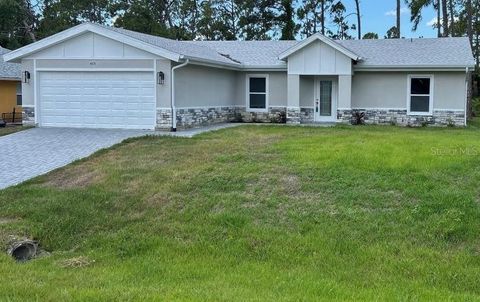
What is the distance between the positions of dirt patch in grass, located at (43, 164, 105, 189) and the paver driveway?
495 mm

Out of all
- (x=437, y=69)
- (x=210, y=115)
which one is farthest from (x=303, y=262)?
(x=437, y=69)

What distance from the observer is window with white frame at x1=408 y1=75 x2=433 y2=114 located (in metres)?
20.6

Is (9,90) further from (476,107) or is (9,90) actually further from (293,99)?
(476,107)

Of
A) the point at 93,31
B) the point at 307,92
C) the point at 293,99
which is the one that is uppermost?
the point at 93,31

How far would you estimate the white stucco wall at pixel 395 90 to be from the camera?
66.7ft

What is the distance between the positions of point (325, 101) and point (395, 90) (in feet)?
9.37

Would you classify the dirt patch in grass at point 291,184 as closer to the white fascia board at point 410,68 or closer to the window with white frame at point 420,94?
the white fascia board at point 410,68

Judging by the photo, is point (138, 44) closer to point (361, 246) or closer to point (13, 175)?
point (13, 175)

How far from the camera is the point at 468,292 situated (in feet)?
17.3

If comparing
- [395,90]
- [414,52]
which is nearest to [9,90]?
[395,90]

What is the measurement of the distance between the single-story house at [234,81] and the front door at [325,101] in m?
0.04

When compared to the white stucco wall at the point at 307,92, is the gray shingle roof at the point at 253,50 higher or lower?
higher

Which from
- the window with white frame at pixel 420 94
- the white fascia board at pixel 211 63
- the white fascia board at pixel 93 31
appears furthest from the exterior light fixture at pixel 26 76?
the window with white frame at pixel 420 94

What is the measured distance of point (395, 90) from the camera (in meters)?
20.9
